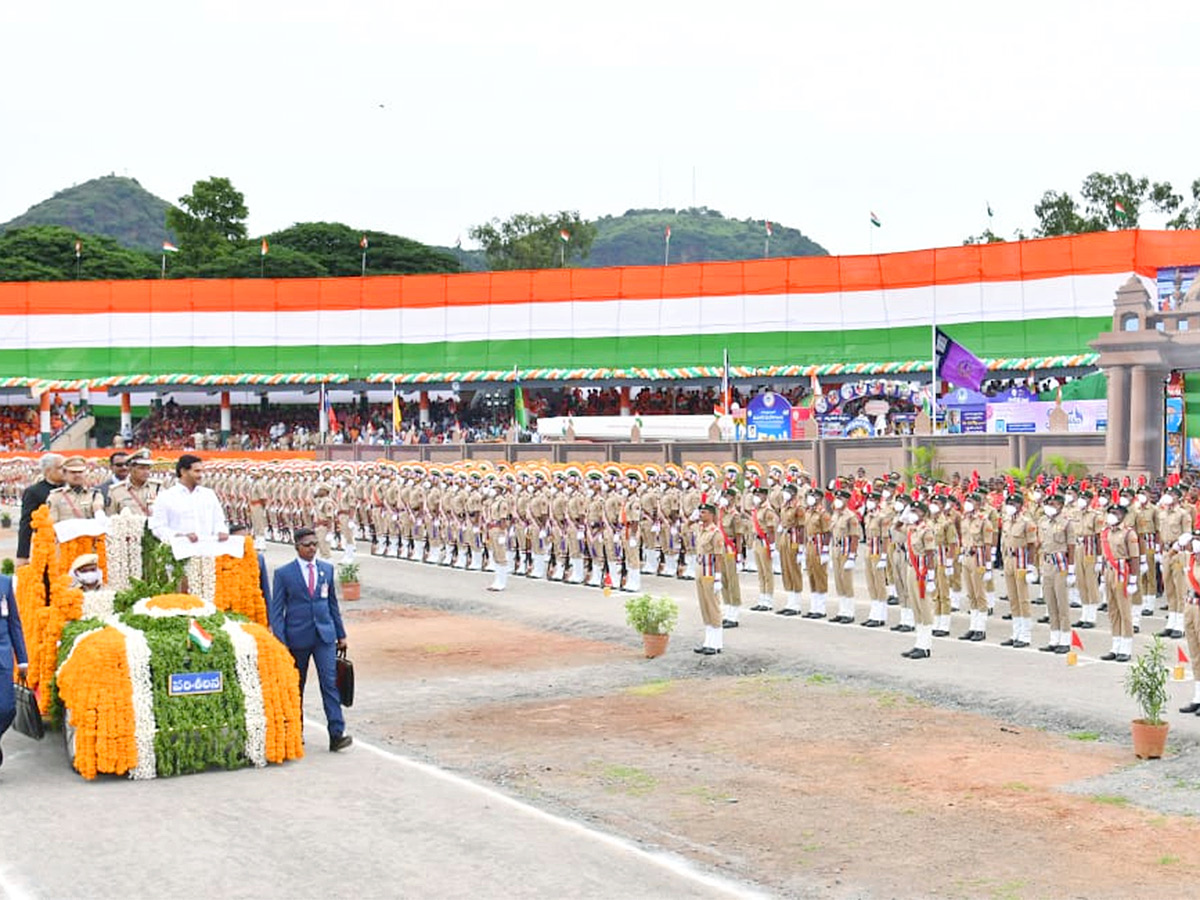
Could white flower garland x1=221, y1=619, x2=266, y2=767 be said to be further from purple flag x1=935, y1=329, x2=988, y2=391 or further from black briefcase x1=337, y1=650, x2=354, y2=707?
purple flag x1=935, y1=329, x2=988, y2=391

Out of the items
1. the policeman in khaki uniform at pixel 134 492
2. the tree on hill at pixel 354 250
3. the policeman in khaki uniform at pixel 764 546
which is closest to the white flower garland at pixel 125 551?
the policeman in khaki uniform at pixel 134 492

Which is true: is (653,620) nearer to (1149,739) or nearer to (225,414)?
(1149,739)

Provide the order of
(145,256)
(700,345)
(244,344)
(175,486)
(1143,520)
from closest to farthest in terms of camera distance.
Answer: (175,486) → (1143,520) → (700,345) → (244,344) → (145,256)

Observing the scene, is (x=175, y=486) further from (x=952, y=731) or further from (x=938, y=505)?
(x=938, y=505)

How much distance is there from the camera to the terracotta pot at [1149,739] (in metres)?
11.7

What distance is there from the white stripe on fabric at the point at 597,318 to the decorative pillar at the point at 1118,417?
21460mm

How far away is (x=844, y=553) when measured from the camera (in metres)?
20.5

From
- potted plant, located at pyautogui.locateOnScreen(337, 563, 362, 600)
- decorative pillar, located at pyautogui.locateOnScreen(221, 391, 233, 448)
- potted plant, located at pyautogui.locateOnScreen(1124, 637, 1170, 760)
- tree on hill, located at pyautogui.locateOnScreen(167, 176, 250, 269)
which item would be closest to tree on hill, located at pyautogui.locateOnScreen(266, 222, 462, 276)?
tree on hill, located at pyautogui.locateOnScreen(167, 176, 250, 269)

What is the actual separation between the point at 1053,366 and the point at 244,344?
1241 inches

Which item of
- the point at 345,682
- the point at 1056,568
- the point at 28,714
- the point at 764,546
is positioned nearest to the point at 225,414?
the point at 764,546

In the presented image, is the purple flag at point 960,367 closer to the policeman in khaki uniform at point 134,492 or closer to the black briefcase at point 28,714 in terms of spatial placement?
the policeman in khaki uniform at point 134,492

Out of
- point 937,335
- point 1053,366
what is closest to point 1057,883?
point 937,335

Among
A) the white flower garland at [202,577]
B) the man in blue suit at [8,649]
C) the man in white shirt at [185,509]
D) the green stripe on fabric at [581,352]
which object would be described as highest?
the green stripe on fabric at [581,352]

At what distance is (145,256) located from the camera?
97688mm
